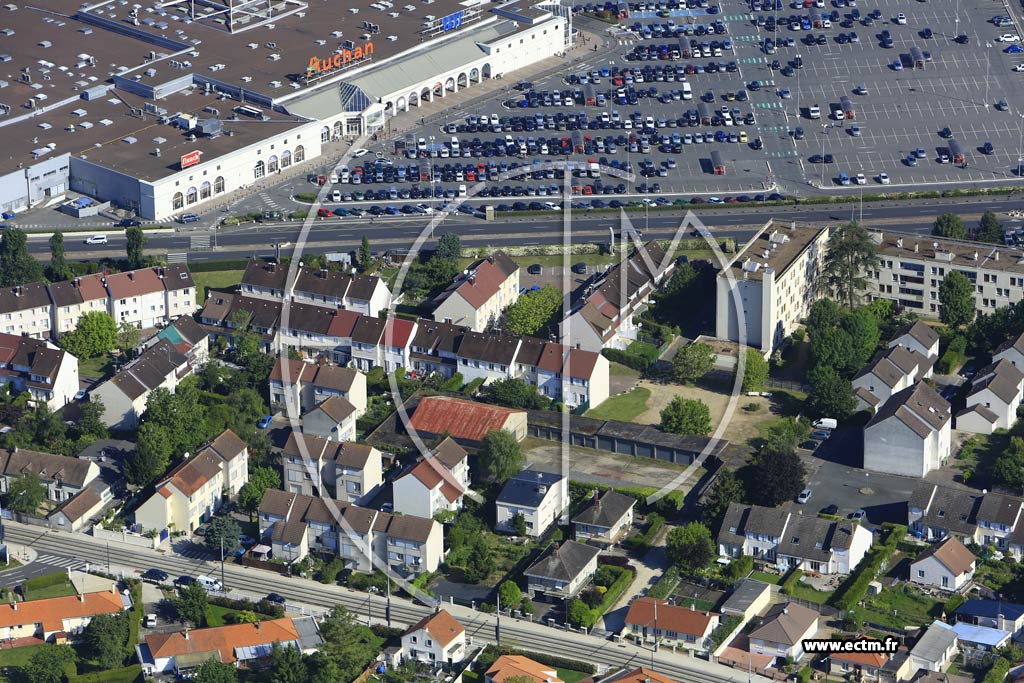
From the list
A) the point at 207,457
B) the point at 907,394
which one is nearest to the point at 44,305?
the point at 207,457

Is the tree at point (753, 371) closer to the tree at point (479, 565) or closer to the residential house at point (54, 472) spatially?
the tree at point (479, 565)

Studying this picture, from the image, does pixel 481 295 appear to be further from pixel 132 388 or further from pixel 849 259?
pixel 849 259

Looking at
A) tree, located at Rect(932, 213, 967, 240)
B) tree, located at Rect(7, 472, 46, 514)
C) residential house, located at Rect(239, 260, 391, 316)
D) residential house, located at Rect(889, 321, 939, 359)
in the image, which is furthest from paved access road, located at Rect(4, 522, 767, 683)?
tree, located at Rect(932, 213, 967, 240)

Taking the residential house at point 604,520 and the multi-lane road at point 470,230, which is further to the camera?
the multi-lane road at point 470,230

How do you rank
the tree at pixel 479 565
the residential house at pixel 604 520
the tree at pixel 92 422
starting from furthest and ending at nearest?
the tree at pixel 92 422, the residential house at pixel 604 520, the tree at pixel 479 565

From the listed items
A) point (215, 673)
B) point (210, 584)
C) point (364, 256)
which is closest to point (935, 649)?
point (215, 673)

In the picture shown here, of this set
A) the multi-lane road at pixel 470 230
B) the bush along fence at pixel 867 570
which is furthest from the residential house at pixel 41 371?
the bush along fence at pixel 867 570
